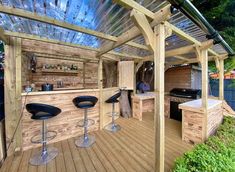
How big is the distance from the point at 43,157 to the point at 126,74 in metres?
3.62

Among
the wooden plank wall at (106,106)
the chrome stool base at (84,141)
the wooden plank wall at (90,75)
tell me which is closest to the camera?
the chrome stool base at (84,141)

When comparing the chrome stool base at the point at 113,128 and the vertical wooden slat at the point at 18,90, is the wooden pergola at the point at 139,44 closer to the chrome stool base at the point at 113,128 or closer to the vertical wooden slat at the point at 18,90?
the vertical wooden slat at the point at 18,90

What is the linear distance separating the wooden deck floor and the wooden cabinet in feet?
6.37

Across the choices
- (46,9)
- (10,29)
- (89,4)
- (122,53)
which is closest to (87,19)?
(89,4)

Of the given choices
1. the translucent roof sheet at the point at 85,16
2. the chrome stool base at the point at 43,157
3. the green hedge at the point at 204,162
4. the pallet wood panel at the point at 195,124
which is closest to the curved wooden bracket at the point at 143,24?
the translucent roof sheet at the point at 85,16

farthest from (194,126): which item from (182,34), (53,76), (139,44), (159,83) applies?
(53,76)

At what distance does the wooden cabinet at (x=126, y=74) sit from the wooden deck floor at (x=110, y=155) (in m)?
1.94

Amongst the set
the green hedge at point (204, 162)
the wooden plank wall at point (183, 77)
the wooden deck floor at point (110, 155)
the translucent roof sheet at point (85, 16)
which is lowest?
the wooden deck floor at point (110, 155)

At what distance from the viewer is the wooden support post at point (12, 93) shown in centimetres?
245

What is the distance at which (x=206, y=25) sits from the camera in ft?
6.73

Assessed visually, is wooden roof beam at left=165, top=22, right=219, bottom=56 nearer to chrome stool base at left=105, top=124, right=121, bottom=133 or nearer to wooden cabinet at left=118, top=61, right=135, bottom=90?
wooden cabinet at left=118, top=61, right=135, bottom=90

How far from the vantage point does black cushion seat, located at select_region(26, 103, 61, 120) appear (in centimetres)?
→ 217

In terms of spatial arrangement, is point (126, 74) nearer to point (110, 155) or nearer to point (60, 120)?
point (60, 120)

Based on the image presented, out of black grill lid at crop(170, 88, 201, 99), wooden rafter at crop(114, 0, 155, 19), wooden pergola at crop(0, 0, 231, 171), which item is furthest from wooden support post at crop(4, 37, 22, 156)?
Answer: black grill lid at crop(170, 88, 201, 99)
